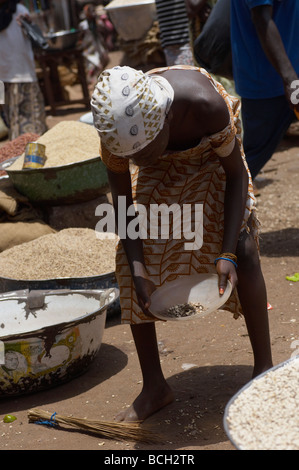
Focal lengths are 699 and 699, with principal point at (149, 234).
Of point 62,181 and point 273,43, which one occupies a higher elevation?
point 273,43

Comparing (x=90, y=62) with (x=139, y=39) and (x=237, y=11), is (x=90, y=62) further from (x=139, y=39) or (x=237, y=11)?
(x=237, y=11)

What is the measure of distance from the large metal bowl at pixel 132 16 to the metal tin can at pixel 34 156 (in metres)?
4.52

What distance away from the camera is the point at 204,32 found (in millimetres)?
4551

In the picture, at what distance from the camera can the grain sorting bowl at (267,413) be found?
181 cm

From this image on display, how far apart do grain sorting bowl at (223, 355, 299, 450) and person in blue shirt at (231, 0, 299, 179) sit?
2175mm

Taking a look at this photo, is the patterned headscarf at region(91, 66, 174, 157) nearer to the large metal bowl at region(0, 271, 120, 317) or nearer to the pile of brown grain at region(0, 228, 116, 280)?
the large metal bowl at region(0, 271, 120, 317)

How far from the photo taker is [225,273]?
2385 mm

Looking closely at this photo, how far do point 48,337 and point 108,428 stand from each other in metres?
0.56

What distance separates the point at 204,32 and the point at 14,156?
1.72m

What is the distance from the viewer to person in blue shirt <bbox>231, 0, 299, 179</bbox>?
3.81 meters

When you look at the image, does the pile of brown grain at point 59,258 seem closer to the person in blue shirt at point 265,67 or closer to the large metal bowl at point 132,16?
the person in blue shirt at point 265,67

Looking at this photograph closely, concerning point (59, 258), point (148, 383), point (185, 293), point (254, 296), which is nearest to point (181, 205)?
point (185, 293)

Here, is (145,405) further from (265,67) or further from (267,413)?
(265,67)

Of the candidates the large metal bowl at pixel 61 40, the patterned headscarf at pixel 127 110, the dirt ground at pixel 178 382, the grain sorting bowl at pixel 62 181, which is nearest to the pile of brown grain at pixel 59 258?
the dirt ground at pixel 178 382
